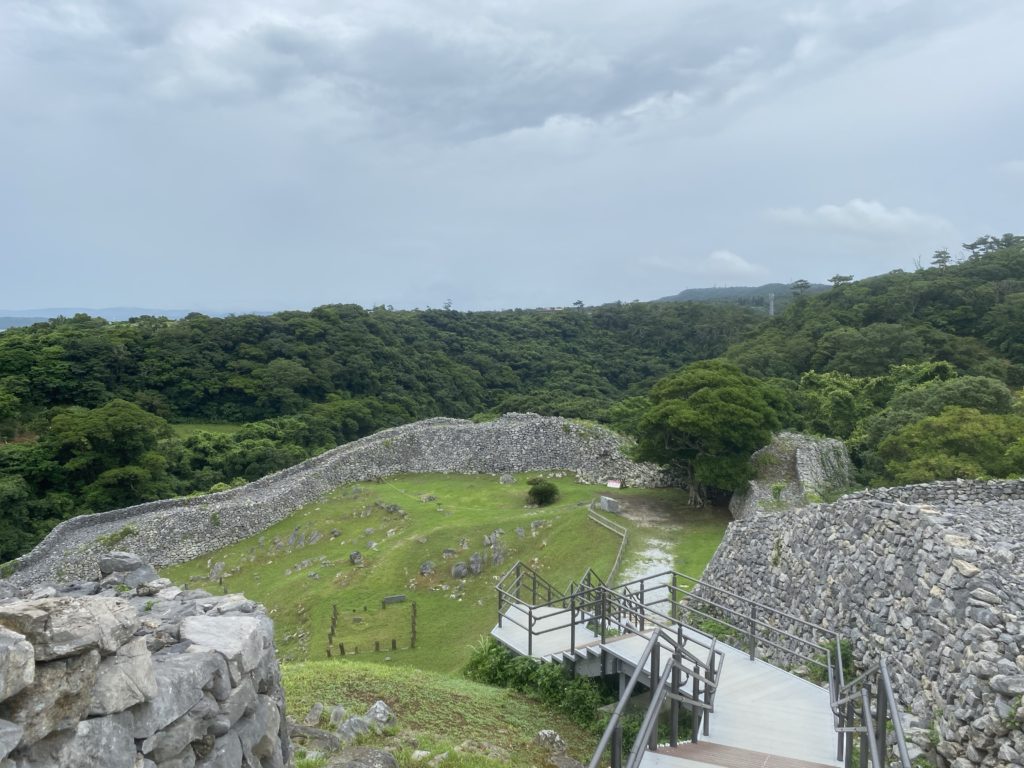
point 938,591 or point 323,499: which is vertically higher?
point 938,591

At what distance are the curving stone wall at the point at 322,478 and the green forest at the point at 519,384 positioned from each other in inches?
165

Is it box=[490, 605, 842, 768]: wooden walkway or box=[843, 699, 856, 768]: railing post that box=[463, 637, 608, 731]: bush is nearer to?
box=[490, 605, 842, 768]: wooden walkway

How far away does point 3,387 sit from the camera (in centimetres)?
4550

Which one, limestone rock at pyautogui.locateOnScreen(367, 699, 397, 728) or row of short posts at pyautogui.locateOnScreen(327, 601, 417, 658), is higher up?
limestone rock at pyautogui.locateOnScreen(367, 699, 397, 728)

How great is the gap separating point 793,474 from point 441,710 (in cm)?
1801

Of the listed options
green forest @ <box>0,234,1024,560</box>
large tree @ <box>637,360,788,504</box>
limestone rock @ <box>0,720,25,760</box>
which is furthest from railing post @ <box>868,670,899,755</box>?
large tree @ <box>637,360,788,504</box>

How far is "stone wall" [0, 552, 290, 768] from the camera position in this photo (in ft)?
11.8

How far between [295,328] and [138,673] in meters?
65.1

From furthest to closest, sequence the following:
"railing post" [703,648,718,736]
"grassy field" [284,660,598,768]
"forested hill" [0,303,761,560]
Result: 1. "forested hill" [0,303,761,560]
2. "grassy field" [284,660,598,768]
3. "railing post" [703,648,718,736]

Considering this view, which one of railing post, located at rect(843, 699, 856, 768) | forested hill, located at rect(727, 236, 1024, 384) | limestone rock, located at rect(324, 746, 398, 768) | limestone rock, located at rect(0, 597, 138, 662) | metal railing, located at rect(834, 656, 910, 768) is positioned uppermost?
forested hill, located at rect(727, 236, 1024, 384)

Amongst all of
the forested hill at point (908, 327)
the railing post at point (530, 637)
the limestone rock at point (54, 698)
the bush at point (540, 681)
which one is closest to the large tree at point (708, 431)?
the bush at point (540, 681)

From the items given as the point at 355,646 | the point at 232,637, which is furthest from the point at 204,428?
the point at 232,637

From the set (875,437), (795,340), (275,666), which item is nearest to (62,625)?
(275,666)

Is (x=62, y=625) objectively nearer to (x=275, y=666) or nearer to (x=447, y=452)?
(x=275, y=666)
